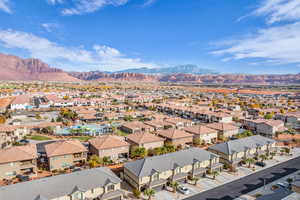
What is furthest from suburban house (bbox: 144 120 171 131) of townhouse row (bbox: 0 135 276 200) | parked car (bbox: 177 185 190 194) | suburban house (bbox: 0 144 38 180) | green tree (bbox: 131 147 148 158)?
suburban house (bbox: 0 144 38 180)

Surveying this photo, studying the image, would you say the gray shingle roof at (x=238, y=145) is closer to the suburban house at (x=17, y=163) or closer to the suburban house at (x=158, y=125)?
the suburban house at (x=158, y=125)

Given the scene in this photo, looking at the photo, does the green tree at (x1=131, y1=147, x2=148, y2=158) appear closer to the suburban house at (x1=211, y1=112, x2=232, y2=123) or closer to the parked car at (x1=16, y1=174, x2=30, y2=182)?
the parked car at (x1=16, y1=174, x2=30, y2=182)

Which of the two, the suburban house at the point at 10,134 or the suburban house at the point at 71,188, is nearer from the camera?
the suburban house at the point at 71,188

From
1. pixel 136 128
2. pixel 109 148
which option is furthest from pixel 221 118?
pixel 109 148

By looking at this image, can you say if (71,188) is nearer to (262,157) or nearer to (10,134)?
(262,157)

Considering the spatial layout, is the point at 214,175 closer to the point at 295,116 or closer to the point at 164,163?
the point at 164,163

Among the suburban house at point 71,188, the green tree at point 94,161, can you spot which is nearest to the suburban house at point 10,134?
the green tree at point 94,161

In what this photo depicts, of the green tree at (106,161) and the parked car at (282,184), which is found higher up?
the green tree at (106,161)

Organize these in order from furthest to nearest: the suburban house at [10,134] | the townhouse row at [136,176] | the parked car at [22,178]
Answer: the suburban house at [10,134] < the parked car at [22,178] < the townhouse row at [136,176]
